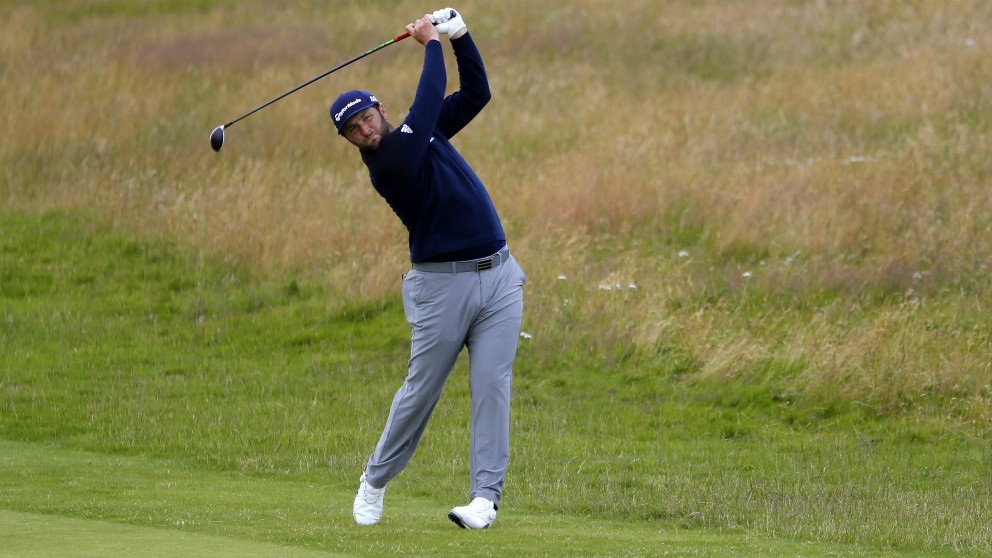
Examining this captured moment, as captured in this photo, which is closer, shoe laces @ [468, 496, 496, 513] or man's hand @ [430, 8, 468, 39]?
shoe laces @ [468, 496, 496, 513]

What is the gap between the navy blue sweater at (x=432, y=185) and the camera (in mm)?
6863

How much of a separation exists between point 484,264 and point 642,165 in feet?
41.5

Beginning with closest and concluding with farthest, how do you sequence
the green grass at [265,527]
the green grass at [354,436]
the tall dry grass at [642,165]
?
1. the green grass at [265,527]
2. the green grass at [354,436]
3. the tall dry grass at [642,165]

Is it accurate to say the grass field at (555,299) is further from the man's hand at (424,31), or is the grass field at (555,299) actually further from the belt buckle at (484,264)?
the man's hand at (424,31)

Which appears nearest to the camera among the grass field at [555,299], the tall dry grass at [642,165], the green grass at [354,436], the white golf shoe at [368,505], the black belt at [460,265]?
the black belt at [460,265]

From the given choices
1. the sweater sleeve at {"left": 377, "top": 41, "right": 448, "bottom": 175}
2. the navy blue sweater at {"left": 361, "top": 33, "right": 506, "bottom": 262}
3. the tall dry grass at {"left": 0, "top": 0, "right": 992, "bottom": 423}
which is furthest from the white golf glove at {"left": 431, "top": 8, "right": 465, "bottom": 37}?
the tall dry grass at {"left": 0, "top": 0, "right": 992, "bottom": 423}

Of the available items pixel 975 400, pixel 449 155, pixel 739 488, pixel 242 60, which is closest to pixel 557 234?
pixel 975 400

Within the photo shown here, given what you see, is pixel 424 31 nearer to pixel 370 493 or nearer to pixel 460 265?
pixel 460 265

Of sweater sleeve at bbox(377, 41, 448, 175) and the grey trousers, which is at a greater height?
sweater sleeve at bbox(377, 41, 448, 175)

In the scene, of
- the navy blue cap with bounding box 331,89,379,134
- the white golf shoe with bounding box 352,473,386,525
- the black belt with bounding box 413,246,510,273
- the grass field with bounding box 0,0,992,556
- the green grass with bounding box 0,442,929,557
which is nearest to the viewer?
the green grass with bounding box 0,442,929,557

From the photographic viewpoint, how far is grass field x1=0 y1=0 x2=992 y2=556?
28.7ft

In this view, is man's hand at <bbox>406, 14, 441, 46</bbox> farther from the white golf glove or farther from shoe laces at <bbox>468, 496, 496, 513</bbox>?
shoe laces at <bbox>468, 496, 496, 513</bbox>


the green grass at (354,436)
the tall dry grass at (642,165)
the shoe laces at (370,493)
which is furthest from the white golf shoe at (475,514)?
the tall dry grass at (642,165)

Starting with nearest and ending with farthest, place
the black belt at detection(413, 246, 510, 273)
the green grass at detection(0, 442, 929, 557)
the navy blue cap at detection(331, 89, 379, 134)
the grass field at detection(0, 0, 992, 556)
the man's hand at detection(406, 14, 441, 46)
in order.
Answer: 1. the green grass at detection(0, 442, 929, 557)
2. the navy blue cap at detection(331, 89, 379, 134)
3. the black belt at detection(413, 246, 510, 273)
4. the man's hand at detection(406, 14, 441, 46)
5. the grass field at detection(0, 0, 992, 556)
